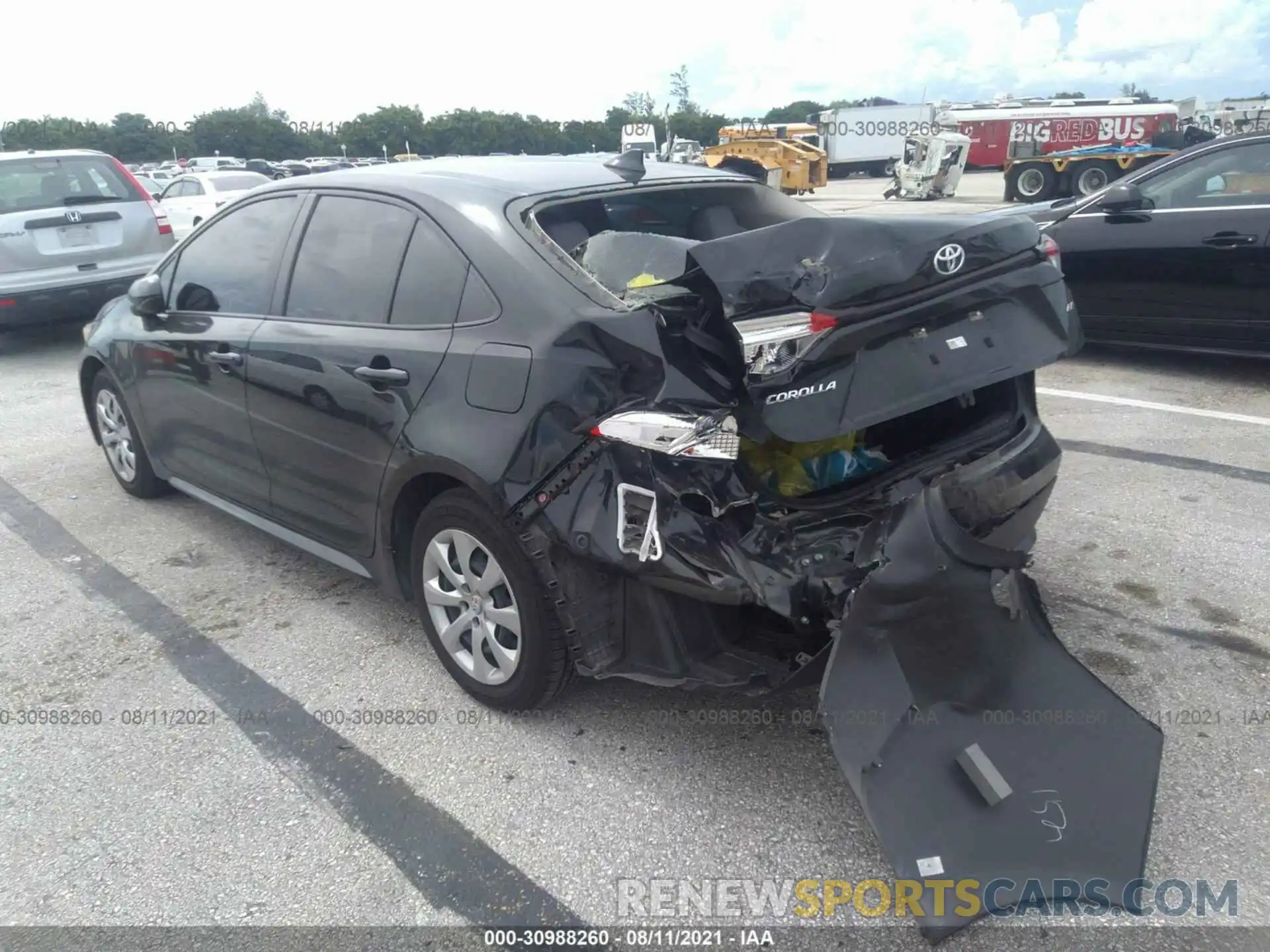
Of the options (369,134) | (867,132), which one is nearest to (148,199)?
(867,132)

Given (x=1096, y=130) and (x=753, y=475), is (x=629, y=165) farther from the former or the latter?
(x=1096, y=130)

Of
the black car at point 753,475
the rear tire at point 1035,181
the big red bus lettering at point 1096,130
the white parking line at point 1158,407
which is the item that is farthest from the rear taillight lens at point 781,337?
the big red bus lettering at point 1096,130

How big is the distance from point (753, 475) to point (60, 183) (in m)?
9.16

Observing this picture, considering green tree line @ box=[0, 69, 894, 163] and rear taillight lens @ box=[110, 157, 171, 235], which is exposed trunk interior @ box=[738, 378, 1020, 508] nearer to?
rear taillight lens @ box=[110, 157, 171, 235]

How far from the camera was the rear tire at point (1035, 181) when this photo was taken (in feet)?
72.1

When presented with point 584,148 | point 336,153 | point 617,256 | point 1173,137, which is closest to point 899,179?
point 1173,137

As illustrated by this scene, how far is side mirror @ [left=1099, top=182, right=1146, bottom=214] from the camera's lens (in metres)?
6.56

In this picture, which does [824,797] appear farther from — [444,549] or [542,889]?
[444,549]

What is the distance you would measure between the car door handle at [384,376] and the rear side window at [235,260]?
844mm

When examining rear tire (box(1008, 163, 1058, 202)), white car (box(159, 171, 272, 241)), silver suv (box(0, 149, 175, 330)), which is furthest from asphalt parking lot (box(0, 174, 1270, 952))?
rear tire (box(1008, 163, 1058, 202))

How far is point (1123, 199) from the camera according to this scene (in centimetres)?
658

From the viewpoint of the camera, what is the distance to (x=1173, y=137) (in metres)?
25.2

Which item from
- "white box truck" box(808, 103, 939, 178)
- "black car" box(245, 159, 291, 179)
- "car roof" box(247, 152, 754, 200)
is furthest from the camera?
"white box truck" box(808, 103, 939, 178)
